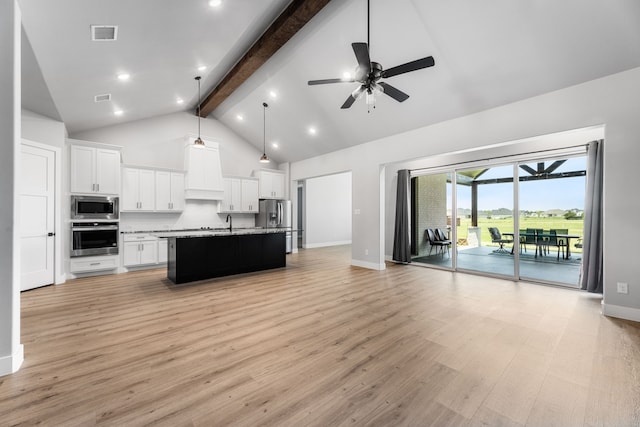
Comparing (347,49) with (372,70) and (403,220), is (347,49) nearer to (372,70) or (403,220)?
(372,70)

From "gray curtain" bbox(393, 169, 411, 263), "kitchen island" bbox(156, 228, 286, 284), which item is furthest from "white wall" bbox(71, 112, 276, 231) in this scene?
A: "gray curtain" bbox(393, 169, 411, 263)

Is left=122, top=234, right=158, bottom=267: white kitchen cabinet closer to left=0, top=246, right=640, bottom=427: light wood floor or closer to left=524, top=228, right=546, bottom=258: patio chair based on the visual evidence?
left=0, top=246, right=640, bottom=427: light wood floor

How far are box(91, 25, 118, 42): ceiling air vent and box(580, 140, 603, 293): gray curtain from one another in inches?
263

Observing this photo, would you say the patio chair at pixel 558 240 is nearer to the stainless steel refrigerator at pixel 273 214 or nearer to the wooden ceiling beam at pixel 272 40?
the wooden ceiling beam at pixel 272 40

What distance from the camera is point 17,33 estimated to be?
7.27 ft

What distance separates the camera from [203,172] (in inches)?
269

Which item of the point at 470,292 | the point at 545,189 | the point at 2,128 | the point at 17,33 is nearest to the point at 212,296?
the point at 2,128

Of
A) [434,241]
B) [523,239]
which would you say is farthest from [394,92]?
[434,241]

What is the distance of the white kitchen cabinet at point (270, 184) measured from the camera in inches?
328

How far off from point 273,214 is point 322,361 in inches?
242

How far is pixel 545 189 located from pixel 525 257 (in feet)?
4.79

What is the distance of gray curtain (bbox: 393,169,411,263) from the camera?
21.9 ft

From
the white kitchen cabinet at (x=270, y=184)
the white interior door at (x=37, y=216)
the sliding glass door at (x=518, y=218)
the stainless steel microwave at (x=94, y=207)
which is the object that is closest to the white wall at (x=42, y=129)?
the white interior door at (x=37, y=216)

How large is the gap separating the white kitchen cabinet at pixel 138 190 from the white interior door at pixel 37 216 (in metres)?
1.29
